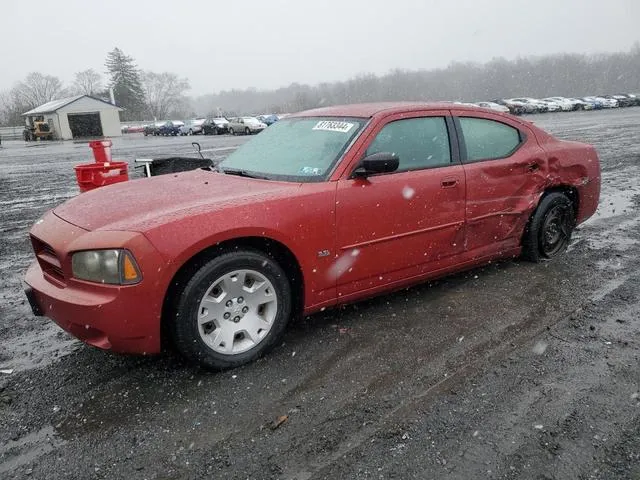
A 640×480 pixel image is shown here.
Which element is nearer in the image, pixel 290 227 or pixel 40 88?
pixel 290 227

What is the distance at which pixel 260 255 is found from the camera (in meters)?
3.02

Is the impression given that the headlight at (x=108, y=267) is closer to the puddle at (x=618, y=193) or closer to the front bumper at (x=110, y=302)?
the front bumper at (x=110, y=302)

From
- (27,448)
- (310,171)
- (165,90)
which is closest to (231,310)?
(310,171)

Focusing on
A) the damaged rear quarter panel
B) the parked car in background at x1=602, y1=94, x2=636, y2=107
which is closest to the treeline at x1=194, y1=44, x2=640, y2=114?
the parked car in background at x1=602, y1=94, x2=636, y2=107

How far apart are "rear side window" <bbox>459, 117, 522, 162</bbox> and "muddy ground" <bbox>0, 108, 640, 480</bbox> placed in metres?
1.16

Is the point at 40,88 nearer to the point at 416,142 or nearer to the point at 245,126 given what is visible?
the point at 245,126

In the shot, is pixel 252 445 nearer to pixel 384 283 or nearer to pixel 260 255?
pixel 260 255

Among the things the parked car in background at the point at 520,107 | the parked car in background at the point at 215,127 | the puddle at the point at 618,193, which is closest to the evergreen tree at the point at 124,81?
the parked car in background at the point at 215,127

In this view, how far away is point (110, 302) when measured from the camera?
2.61 metres

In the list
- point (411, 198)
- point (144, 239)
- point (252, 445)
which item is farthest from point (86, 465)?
point (411, 198)

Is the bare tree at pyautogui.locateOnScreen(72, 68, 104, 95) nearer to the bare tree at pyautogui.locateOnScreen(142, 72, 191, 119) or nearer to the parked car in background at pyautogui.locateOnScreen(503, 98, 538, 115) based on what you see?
the bare tree at pyautogui.locateOnScreen(142, 72, 191, 119)

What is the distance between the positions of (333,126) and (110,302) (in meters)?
2.02

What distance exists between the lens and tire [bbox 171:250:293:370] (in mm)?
2787

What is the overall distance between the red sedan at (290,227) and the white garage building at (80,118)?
4789 cm
